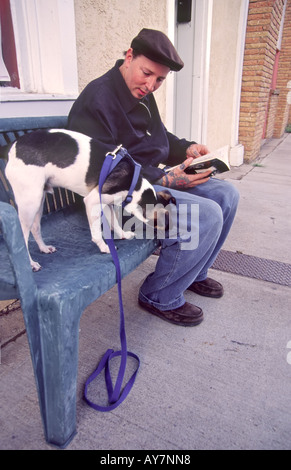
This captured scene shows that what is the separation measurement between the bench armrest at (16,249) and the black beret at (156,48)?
45.6 inches

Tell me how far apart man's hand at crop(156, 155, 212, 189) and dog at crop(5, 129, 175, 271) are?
294 mm

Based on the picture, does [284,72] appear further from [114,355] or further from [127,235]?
[114,355]

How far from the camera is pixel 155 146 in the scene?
2.11m

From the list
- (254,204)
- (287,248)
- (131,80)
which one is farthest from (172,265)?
(254,204)

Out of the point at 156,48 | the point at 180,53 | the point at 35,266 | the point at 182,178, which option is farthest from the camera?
the point at 180,53

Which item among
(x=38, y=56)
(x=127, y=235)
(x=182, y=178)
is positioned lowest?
(x=127, y=235)

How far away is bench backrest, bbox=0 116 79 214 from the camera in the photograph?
1.69m

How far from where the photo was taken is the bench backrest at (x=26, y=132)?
5.54ft

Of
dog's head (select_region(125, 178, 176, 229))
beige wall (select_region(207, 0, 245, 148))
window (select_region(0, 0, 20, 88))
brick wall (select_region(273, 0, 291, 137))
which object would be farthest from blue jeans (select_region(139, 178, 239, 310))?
brick wall (select_region(273, 0, 291, 137))

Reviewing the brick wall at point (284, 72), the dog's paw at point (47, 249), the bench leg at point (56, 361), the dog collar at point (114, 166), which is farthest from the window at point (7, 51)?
the brick wall at point (284, 72)

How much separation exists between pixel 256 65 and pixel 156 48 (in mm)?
5186

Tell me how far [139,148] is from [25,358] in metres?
1.35

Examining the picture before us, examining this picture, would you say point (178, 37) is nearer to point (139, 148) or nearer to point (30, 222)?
point (139, 148)

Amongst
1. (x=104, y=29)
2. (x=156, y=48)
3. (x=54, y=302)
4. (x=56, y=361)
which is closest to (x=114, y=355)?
(x=56, y=361)
